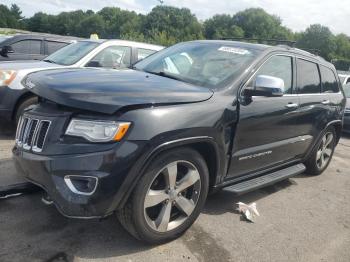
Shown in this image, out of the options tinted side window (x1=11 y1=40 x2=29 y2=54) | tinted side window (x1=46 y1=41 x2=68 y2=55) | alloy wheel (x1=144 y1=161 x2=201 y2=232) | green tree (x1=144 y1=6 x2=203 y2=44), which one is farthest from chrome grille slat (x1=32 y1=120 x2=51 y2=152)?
green tree (x1=144 y1=6 x2=203 y2=44)

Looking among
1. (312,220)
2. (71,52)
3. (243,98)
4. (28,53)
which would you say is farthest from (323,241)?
(28,53)

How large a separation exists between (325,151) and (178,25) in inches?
3385

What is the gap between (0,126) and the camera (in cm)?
658

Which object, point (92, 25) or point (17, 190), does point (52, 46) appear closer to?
point (17, 190)

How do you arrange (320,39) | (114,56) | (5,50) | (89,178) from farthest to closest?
(320,39)
(5,50)
(114,56)
(89,178)

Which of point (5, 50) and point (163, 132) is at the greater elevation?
point (163, 132)

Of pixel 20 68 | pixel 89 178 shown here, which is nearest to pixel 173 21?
pixel 20 68

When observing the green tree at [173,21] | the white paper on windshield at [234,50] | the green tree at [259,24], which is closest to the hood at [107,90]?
the white paper on windshield at [234,50]

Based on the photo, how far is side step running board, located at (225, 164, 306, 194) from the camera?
3719 millimetres

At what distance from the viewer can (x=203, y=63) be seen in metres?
3.95

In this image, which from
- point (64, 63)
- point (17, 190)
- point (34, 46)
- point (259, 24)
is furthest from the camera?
point (259, 24)

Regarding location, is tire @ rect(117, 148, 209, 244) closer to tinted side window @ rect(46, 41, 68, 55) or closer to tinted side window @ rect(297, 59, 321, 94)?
tinted side window @ rect(297, 59, 321, 94)

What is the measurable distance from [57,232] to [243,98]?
202cm

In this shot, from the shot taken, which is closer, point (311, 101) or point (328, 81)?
point (311, 101)
